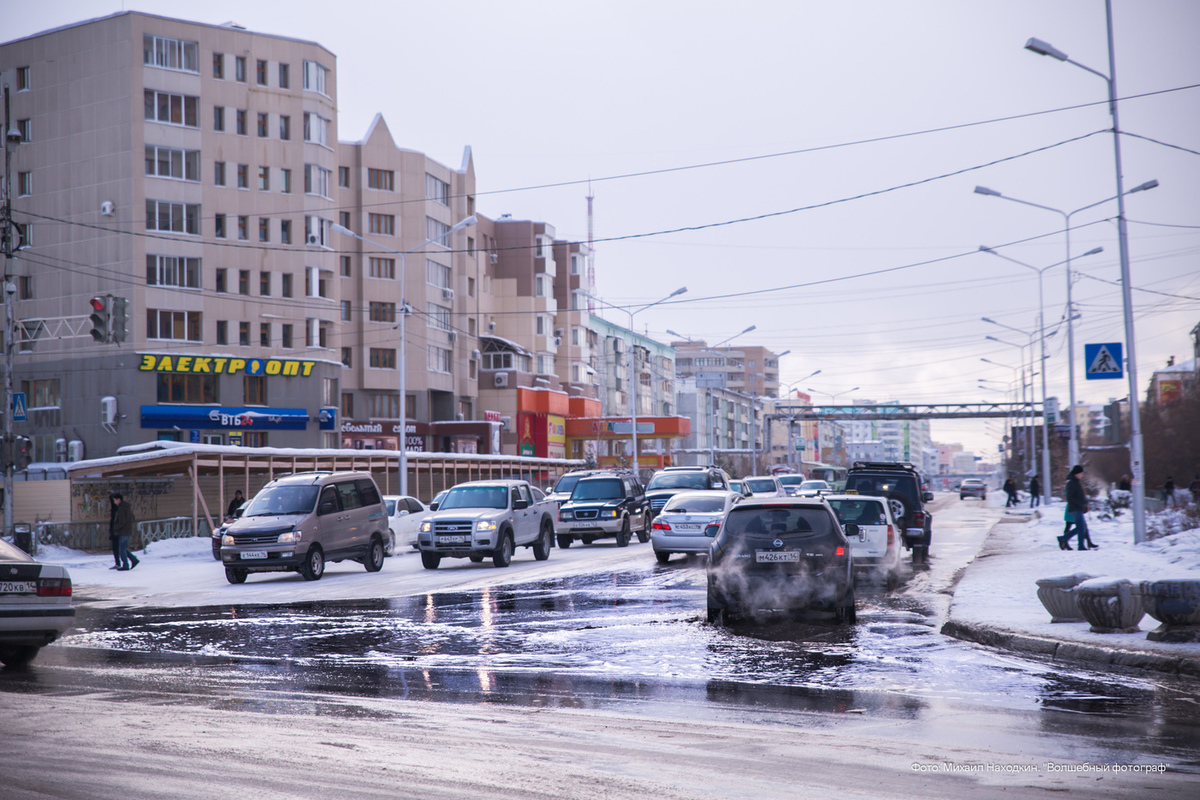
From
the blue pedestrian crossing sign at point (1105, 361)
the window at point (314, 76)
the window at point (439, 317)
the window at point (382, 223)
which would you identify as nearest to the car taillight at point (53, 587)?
the blue pedestrian crossing sign at point (1105, 361)

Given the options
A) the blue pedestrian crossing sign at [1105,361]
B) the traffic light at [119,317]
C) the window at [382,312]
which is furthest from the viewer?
the window at [382,312]

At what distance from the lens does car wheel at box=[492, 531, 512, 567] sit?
82.6 ft

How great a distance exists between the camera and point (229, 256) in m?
57.5

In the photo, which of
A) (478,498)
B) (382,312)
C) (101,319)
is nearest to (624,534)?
(478,498)

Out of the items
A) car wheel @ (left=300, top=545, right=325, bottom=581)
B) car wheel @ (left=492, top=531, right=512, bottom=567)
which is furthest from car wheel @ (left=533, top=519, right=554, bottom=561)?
car wheel @ (left=300, top=545, right=325, bottom=581)

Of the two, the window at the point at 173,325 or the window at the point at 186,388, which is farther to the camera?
the window at the point at 173,325

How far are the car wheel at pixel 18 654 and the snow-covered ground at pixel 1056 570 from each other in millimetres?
10242

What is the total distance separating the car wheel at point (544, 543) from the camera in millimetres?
27531

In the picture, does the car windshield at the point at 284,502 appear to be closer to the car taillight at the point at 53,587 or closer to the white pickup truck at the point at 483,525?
the white pickup truck at the point at 483,525

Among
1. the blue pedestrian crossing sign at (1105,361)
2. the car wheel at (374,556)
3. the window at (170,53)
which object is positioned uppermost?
the window at (170,53)

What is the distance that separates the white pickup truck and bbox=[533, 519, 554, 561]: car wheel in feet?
0.08

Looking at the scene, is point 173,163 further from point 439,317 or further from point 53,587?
point 53,587

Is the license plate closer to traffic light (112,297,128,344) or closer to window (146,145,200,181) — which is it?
traffic light (112,297,128,344)

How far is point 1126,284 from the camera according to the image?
981 inches
